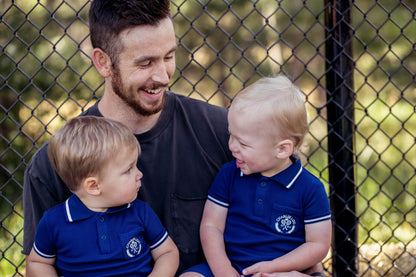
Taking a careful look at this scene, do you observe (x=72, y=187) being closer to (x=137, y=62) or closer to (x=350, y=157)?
(x=137, y=62)

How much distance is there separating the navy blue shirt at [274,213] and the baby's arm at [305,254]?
1.3 inches

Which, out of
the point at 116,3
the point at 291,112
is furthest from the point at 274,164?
the point at 116,3

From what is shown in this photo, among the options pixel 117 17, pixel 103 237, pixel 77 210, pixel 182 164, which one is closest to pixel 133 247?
pixel 103 237

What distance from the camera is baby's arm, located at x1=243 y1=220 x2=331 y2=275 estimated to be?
1.81m

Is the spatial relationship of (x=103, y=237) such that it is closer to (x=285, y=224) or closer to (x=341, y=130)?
(x=285, y=224)

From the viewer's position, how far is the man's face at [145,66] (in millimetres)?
1908

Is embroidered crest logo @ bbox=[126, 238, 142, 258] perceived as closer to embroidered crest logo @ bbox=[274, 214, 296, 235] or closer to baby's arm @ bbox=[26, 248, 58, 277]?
baby's arm @ bbox=[26, 248, 58, 277]

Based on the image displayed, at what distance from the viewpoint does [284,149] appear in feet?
5.98

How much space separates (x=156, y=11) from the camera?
1.92m

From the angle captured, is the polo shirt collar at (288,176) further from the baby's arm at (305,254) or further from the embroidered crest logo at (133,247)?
the embroidered crest logo at (133,247)

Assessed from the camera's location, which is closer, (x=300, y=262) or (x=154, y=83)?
(x=300, y=262)

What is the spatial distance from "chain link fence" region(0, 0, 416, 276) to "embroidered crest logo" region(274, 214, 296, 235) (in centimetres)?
50

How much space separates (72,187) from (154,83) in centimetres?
49

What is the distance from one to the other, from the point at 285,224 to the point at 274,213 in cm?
6
